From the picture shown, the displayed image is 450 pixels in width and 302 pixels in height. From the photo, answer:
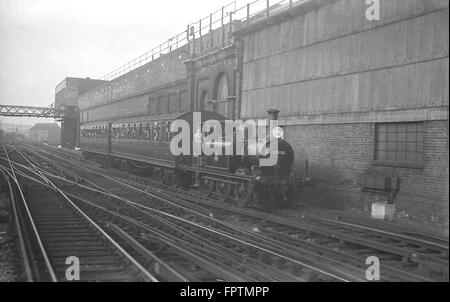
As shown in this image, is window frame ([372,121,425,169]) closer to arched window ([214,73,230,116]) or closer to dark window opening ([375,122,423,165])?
dark window opening ([375,122,423,165])

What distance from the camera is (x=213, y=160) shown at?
50.3 ft

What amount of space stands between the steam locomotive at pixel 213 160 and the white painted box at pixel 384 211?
2421mm

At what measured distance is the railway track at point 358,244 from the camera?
6980 mm

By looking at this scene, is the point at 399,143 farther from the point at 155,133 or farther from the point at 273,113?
the point at 155,133

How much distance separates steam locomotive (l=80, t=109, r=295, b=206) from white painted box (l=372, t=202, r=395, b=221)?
7.94 feet

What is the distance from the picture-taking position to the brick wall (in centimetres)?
1101

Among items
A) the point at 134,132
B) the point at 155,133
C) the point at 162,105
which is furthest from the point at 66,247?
the point at 162,105

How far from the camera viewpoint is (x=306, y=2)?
15156 millimetres

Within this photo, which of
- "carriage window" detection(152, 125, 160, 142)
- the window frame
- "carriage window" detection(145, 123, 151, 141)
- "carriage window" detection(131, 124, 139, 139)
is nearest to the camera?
the window frame

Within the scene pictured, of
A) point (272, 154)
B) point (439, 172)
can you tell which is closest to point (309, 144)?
point (272, 154)

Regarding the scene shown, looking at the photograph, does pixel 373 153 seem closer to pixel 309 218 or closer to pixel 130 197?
pixel 309 218

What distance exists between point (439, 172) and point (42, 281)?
901 centimetres

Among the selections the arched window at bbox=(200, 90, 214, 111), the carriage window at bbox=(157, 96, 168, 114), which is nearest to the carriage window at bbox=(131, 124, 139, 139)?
the arched window at bbox=(200, 90, 214, 111)

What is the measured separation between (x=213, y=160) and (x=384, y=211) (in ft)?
18.7
